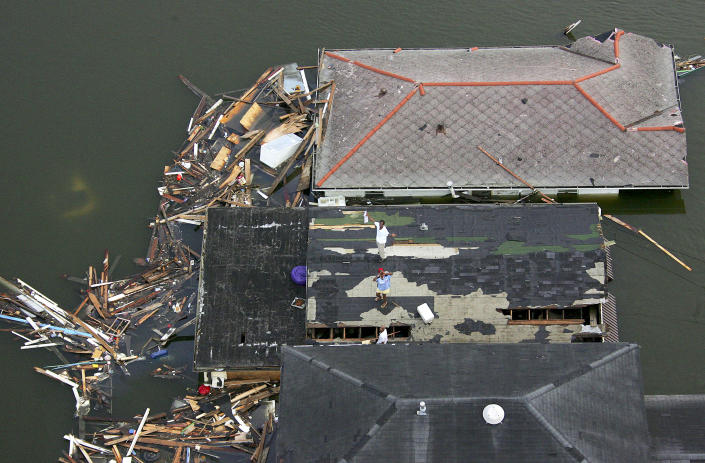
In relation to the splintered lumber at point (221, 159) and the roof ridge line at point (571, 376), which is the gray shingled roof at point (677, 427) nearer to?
the roof ridge line at point (571, 376)

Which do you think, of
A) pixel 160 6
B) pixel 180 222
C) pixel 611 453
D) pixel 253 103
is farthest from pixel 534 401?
pixel 160 6

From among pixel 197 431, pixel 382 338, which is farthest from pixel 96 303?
pixel 382 338

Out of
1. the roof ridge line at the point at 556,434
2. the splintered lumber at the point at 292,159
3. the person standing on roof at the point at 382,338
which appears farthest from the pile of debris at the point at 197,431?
the roof ridge line at the point at 556,434

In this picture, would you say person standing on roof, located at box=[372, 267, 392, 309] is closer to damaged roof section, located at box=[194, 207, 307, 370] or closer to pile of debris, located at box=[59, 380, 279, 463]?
damaged roof section, located at box=[194, 207, 307, 370]

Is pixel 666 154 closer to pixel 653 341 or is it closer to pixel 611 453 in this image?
pixel 653 341

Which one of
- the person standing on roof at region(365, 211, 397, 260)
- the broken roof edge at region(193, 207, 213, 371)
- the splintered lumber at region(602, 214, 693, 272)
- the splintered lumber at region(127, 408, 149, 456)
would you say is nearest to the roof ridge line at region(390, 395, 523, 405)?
the person standing on roof at region(365, 211, 397, 260)

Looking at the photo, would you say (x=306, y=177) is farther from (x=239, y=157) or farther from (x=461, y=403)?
(x=461, y=403)
